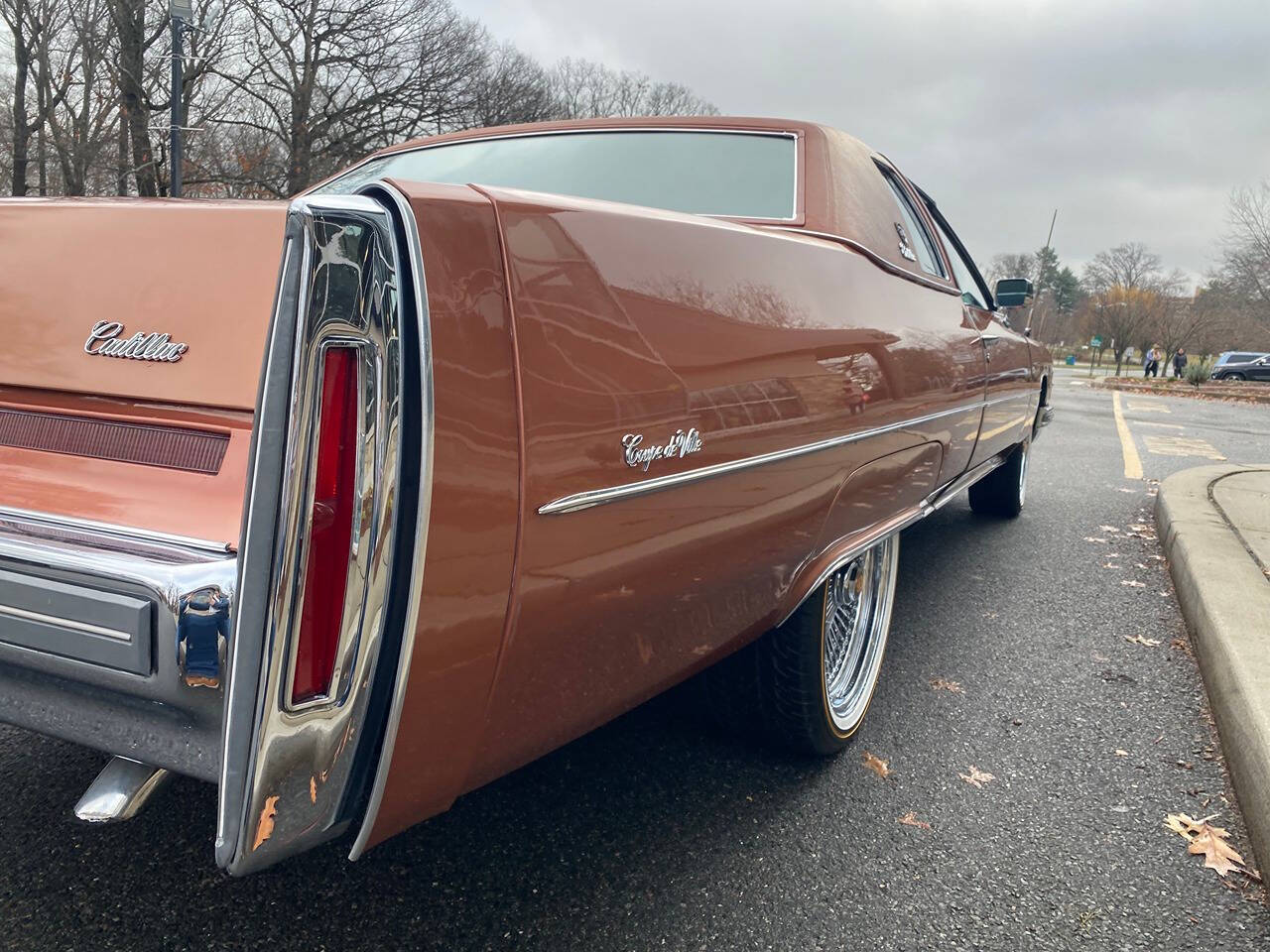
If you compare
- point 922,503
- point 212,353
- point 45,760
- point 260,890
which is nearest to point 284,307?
point 212,353

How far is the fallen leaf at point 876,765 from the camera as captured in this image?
2.38 metres

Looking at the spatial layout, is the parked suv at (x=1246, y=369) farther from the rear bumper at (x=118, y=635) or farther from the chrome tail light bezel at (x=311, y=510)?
the rear bumper at (x=118, y=635)

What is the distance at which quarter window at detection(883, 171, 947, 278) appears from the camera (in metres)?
2.87

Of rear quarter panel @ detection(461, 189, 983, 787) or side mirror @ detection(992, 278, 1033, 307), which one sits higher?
side mirror @ detection(992, 278, 1033, 307)

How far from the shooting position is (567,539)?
1.23 metres

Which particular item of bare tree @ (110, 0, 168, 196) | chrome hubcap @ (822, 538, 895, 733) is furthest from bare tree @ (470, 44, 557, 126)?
chrome hubcap @ (822, 538, 895, 733)

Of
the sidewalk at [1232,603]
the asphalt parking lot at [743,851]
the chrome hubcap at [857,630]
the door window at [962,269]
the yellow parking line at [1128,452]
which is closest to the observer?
the asphalt parking lot at [743,851]

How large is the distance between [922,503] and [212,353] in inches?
85.6

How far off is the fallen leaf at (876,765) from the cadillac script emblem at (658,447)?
1.34m

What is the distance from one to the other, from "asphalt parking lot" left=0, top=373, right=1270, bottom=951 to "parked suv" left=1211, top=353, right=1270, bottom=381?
131 ft

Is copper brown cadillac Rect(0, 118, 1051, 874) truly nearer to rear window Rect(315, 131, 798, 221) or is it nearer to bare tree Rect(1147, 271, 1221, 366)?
rear window Rect(315, 131, 798, 221)

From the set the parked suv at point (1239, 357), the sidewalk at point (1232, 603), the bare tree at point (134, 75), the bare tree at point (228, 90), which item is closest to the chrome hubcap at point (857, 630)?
the sidewalk at point (1232, 603)

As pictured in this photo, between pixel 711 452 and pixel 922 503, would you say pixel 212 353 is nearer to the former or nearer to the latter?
pixel 711 452

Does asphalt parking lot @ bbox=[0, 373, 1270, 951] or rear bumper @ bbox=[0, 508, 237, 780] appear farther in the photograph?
asphalt parking lot @ bbox=[0, 373, 1270, 951]
